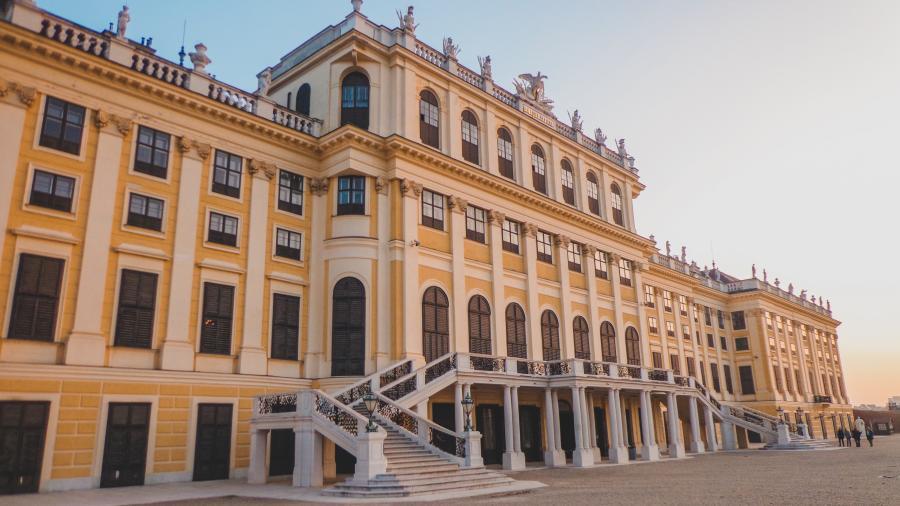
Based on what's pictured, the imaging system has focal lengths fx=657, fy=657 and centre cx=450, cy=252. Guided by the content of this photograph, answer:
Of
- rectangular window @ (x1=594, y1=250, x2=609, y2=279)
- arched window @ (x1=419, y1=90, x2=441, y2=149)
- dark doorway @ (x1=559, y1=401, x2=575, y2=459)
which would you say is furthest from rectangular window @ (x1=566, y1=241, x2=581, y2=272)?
arched window @ (x1=419, y1=90, x2=441, y2=149)

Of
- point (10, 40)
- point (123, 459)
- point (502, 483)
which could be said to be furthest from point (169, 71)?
point (502, 483)

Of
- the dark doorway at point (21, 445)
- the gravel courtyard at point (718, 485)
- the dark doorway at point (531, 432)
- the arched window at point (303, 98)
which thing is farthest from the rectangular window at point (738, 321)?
the dark doorway at point (21, 445)

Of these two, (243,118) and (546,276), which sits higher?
(243,118)

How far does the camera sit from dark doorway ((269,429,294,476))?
2344cm

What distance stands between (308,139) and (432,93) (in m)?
6.75

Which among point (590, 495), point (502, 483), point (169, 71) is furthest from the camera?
point (169, 71)

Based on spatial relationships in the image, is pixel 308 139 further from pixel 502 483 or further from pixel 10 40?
pixel 502 483

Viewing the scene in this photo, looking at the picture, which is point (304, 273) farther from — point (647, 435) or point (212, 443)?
point (647, 435)

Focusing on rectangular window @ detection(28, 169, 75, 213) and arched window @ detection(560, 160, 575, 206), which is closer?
rectangular window @ detection(28, 169, 75, 213)

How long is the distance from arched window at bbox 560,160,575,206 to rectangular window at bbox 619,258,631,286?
5.59 m

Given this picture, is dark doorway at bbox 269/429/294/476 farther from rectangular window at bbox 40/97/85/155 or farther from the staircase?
rectangular window at bbox 40/97/85/155

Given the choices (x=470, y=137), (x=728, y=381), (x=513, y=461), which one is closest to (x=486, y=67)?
(x=470, y=137)

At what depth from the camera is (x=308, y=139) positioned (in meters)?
27.0

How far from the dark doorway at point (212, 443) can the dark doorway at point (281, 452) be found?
1.57 metres
